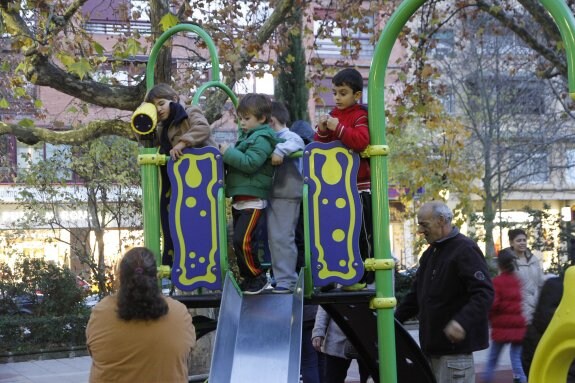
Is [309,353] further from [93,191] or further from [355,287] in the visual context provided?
[93,191]

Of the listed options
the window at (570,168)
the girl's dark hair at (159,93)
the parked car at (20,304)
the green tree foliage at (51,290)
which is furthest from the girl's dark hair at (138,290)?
the window at (570,168)

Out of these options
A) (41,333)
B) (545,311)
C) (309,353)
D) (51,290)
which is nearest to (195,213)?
(309,353)

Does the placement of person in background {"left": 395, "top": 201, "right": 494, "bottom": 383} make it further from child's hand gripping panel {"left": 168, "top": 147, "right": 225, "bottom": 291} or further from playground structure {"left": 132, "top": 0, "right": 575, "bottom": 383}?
child's hand gripping panel {"left": 168, "top": 147, "right": 225, "bottom": 291}

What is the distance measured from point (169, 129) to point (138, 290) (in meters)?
2.07

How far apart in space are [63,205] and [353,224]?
15451 mm

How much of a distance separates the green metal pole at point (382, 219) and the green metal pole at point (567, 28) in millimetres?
1031

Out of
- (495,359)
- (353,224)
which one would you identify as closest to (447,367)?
(353,224)

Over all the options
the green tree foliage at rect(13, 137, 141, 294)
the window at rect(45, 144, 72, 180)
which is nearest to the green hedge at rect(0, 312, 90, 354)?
the green tree foliage at rect(13, 137, 141, 294)

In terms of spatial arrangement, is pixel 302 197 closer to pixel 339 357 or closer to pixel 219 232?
pixel 219 232

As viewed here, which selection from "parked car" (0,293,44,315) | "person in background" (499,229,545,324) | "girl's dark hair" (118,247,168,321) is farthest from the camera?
"parked car" (0,293,44,315)

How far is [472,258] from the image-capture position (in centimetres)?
525

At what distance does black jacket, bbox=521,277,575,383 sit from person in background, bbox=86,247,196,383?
5.68 ft

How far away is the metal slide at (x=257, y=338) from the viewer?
478cm

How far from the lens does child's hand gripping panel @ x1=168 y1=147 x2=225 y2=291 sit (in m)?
5.44
